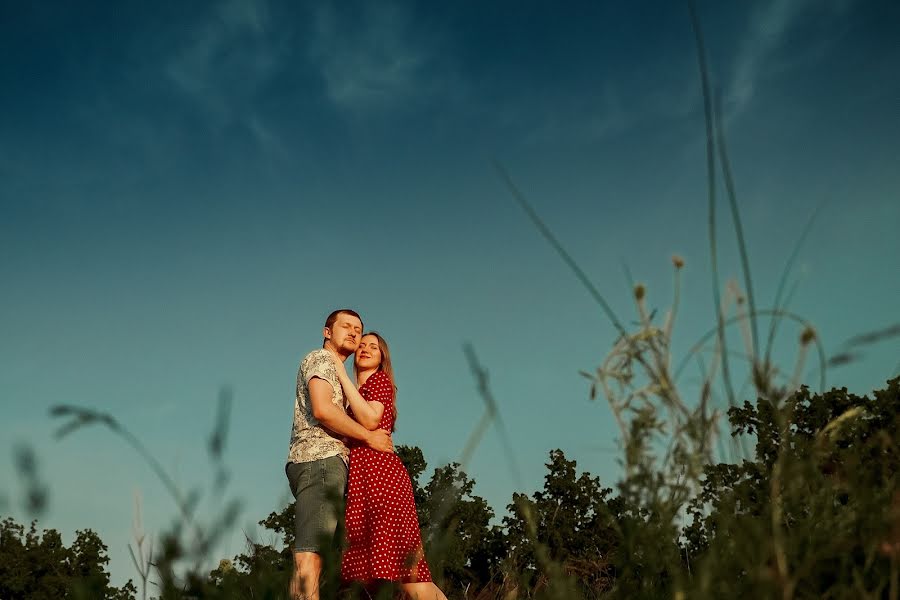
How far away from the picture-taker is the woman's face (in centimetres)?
692

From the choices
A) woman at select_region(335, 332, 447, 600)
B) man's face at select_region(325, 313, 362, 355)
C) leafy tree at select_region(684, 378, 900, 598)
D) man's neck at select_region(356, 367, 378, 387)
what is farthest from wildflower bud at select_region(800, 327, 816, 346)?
man's neck at select_region(356, 367, 378, 387)

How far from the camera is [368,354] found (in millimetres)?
6953

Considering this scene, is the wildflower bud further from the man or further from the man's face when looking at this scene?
the man's face

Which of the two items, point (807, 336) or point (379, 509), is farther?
point (379, 509)

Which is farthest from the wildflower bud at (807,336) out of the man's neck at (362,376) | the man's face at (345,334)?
the man's neck at (362,376)

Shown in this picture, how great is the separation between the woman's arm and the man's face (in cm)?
32

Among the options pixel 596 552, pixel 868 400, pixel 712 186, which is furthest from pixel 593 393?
pixel 596 552

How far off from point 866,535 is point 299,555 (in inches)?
157

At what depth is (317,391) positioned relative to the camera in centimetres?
595

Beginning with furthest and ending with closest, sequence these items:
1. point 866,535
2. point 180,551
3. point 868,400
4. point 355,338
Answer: point 868,400, point 355,338, point 866,535, point 180,551

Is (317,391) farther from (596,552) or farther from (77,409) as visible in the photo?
(596,552)

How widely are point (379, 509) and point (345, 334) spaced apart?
1.46 metres

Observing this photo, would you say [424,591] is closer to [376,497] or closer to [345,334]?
[376,497]

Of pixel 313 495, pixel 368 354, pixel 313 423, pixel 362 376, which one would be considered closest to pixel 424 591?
pixel 313 495
